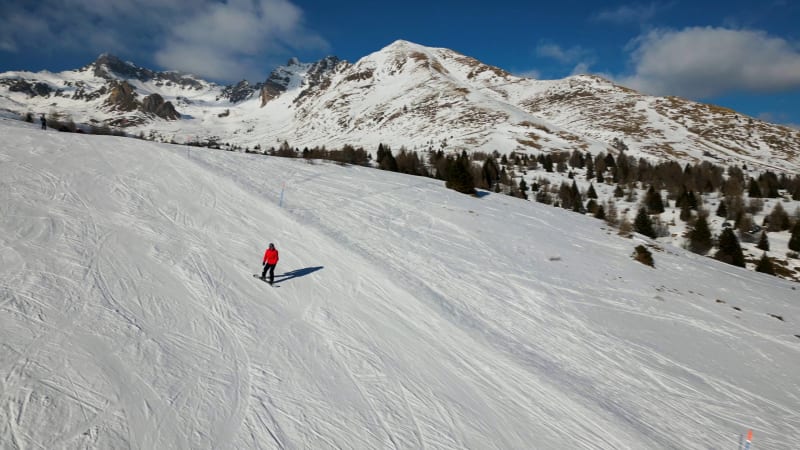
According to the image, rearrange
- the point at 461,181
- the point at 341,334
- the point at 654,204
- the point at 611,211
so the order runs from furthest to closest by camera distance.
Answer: the point at 654,204, the point at 611,211, the point at 461,181, the point at 341,334

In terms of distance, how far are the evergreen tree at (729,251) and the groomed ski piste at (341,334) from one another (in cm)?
1694

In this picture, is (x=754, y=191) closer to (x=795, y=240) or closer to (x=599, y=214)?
(x=795, y=240)

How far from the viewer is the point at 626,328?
1173cm

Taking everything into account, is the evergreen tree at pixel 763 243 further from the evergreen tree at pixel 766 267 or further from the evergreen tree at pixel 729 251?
the evergreen tree at pixel 766 267

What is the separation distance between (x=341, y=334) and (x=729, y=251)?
126 ft

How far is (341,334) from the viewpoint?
28.1 ft

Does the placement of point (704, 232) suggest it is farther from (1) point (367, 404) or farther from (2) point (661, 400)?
(1) point (367, 404)

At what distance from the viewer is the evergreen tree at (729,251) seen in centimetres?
3128

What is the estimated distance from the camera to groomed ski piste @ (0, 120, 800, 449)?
583 centimetres

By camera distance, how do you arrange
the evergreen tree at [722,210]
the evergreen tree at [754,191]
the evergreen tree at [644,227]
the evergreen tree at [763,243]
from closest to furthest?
1. the evergreen tree at [763,243]
2. the evergreen tree at [644,227]
3. the evergreen tree at [722,210]
4. the evergreen tree at [754,191]

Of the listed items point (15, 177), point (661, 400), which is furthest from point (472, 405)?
point (15, 177)

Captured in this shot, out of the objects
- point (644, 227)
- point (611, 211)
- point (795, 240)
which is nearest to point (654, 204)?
point (611, 211)

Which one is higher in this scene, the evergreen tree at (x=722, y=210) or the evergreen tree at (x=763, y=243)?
the evergreen tree at (x=722, y=210)

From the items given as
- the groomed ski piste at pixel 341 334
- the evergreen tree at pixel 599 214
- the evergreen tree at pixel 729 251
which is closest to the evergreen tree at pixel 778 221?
the evergreen tree at pixel 729 251
